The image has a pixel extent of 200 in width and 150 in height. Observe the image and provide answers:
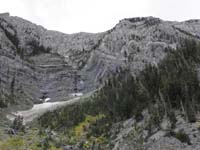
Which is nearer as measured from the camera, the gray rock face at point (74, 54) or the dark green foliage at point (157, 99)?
the dark green foliage at point (157, 99)

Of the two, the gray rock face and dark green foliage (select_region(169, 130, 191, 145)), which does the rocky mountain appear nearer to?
dark green foliage (select_region(169, 130, 191, 145))

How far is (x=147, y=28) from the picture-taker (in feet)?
302

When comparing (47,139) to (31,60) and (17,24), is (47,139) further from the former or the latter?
(17,24)

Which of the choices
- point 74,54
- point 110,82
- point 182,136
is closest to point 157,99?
point 182,136

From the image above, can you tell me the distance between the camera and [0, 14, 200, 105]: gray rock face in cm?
7725

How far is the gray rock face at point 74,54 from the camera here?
77250 millimetres

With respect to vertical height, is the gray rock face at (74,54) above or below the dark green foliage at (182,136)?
above

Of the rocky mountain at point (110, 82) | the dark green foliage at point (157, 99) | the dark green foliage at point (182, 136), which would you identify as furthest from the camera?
the dark green foliage at point (157, 99)

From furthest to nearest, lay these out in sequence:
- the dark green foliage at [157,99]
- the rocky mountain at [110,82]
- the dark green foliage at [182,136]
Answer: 1. the dark green foliage at [157,99]
2. the rocky mountain at [110,82]
3. the dark green foliage at [182,136]

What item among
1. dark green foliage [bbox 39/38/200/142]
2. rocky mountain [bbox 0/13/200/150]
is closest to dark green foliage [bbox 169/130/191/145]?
rocky mountain [bbox 0/13/200/150]

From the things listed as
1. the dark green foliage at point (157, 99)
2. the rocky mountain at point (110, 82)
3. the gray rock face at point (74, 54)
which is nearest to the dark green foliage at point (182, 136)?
the rocky mountain at point (110, 82)

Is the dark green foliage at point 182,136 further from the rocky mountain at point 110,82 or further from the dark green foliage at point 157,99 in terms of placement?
the dark green foliage at point 157,99

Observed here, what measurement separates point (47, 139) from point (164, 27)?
205ft

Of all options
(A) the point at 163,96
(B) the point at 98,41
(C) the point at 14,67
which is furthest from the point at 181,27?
(A) the point at 163,96
